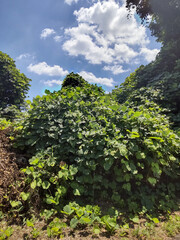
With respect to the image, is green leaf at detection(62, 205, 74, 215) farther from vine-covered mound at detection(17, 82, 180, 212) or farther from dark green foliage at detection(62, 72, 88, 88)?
dark green foliage at detection(62, 72, 88, 88)

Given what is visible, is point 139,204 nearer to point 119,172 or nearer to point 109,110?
point 119,172

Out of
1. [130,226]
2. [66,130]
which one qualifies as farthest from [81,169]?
[130,226]

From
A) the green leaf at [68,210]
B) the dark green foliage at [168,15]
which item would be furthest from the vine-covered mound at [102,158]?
the dark green foliage at [168,15]

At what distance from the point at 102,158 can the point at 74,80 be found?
165 inches

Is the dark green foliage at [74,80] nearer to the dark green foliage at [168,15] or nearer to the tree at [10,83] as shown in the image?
the tree at [10,83]

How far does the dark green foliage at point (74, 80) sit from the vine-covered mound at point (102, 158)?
2789 millimetres

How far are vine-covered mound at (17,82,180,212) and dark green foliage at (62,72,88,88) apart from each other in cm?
279

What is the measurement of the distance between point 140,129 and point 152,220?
1445mm

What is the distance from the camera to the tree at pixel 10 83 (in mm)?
7965

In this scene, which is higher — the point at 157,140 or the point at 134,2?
the point at 134,2

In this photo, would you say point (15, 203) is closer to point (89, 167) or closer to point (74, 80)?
point (89, 167)

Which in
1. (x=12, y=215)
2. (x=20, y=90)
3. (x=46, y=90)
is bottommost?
(x=12, y=215)

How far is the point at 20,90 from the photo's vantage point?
8516 mm

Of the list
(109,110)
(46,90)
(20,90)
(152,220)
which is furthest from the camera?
(20,90)
